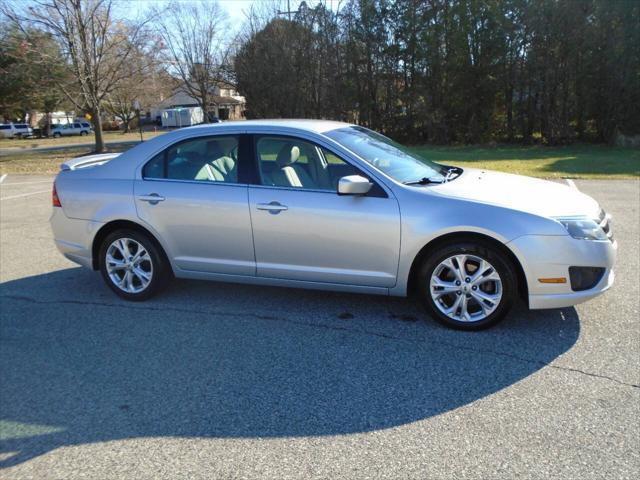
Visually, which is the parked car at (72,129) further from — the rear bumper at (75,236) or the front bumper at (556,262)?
the front bumper at (556,262)

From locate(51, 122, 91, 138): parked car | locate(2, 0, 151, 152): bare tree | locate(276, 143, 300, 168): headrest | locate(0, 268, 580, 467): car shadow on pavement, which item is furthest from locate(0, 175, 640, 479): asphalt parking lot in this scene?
locate(51, 122, 91, 138): parked car

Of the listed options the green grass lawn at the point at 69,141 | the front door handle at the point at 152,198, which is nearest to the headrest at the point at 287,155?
the front door handle at the point at 152,198

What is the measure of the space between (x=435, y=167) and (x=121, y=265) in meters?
3.21

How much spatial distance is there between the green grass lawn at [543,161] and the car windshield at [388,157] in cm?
930

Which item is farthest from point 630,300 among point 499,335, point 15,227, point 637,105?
point 637,105

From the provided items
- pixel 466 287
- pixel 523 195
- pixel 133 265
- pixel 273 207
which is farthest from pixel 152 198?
pixel 523 195

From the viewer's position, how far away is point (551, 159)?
58.6 ft

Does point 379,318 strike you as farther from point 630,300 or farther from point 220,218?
point 630,300

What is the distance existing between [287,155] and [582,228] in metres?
2.48

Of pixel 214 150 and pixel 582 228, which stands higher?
pixel 214 150

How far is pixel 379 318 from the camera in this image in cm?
456

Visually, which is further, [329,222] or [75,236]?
[75,236]

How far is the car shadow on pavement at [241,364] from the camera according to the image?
10.3ft

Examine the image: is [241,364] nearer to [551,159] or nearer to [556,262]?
[556,262]
